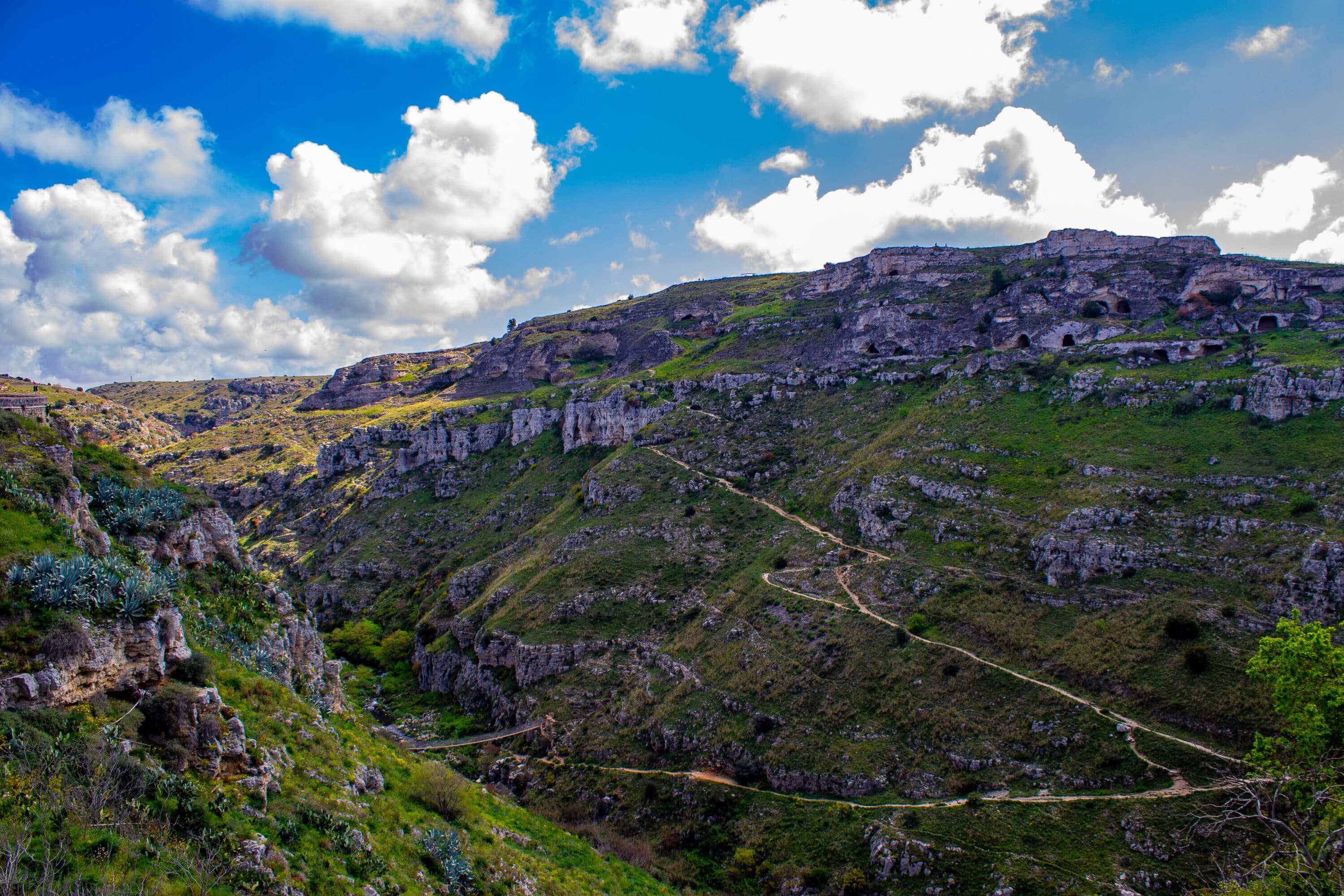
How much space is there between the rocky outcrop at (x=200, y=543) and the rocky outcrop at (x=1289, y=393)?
252 feet

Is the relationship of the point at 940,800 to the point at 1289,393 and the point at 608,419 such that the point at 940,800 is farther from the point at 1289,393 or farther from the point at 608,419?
the point at 608,419

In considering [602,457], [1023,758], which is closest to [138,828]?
[1023,758]

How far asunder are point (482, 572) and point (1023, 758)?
6519cm

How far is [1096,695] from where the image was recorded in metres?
35.9

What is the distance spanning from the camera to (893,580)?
1969 inches

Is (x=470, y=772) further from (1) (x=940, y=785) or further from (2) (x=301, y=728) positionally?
(1) (x=940, y=785)

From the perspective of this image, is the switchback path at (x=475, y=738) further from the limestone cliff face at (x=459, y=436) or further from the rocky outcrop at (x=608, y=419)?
the limestone cliff face at (x=459, y=436)

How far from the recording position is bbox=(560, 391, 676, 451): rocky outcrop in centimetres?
9538

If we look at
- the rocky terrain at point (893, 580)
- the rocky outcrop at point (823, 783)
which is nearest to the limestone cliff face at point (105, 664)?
the rocky terrain at point (893, 580)

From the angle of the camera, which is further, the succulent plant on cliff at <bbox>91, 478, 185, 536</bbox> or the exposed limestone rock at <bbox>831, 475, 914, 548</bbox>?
the exposed limestone rock at <bbox>831, 475, 914, 548</bbox>

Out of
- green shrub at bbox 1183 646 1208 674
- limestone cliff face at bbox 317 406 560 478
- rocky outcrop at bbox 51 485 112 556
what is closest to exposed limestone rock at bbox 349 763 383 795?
rocky outcrop at bbox 51 485 112 556

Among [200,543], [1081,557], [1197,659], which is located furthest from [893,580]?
[200,543]

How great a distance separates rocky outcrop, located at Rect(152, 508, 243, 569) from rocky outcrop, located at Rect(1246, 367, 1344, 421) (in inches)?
3028

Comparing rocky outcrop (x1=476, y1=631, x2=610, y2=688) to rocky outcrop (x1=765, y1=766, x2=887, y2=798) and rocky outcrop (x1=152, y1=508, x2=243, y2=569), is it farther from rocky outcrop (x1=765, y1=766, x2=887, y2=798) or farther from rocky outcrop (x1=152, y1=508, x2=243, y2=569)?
rocky outcrop (x1=152, y1=508, x2=243, y2=569)
